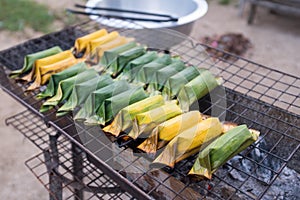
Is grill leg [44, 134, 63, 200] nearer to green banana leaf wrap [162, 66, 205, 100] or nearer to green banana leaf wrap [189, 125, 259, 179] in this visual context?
green banana leaf wrap [162, 66, 205, 100]

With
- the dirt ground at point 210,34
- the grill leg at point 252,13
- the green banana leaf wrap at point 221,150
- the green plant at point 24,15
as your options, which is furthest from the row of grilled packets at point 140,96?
the grill leg at point 252,13

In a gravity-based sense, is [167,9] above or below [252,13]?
above

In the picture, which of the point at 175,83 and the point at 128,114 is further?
the point at 175,83

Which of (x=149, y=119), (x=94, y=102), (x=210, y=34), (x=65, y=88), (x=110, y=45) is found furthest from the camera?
(x=210, y=34)

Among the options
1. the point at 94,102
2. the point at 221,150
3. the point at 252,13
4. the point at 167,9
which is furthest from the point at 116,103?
the point at 252,13

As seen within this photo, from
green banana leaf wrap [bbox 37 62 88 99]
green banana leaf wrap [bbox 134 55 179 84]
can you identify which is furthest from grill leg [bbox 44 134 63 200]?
green banana leaf wrap [bbox 134 55 179 84]

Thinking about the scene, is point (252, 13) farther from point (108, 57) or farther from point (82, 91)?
point (82, 91)

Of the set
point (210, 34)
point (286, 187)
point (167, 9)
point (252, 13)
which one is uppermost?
point (167, 9)
